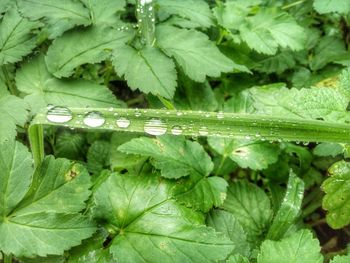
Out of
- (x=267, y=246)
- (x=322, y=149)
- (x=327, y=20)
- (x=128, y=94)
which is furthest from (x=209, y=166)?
(x=327, y=20)

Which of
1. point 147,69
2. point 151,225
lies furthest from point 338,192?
point 147,69

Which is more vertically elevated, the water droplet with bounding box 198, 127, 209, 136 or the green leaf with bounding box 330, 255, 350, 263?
the water droplet with bounding box 198, 127, 209, 136

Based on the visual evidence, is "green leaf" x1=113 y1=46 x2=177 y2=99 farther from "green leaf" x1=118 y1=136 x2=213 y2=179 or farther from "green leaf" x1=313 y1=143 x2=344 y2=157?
"green leaf" x1=313 y1=143 x2=344 y2=157

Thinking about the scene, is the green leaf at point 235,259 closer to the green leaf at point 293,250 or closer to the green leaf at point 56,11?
the green leaf at point 293,250

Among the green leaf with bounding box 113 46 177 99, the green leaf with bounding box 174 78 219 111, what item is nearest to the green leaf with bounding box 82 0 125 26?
the green leaf with bounding box 113 46 177 99

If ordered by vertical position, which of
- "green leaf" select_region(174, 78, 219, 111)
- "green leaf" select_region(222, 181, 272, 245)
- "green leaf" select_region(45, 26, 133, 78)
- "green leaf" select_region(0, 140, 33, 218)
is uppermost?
"green leaf" select_region(45, 26, 133, 78)

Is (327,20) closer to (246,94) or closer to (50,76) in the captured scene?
(246,94)
